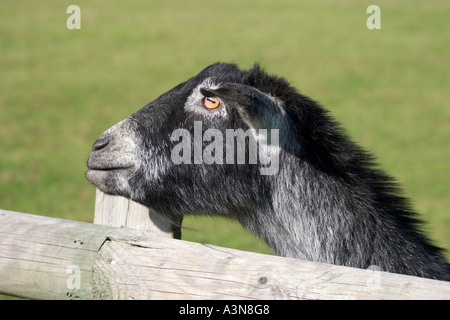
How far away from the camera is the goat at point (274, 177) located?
2930mm

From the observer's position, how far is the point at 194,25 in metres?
19.0

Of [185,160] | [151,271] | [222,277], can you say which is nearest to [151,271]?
[151,271]

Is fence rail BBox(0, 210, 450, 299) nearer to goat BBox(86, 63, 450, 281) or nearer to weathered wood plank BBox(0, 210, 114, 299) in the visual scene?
weathered wood plank BBox(0, 210, 114, 299)

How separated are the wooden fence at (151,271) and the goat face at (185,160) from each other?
1.66 ft

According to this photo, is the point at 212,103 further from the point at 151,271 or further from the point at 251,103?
the point at 151,271

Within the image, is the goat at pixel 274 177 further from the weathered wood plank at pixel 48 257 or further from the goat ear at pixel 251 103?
the weathered wood plank at pixel 48 257

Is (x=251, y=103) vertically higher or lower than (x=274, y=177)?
higher

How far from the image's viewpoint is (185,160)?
303 cm

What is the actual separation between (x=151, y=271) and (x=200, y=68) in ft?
42.4

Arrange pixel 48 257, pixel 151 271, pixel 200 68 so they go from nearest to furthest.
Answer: pixel 151 271 < pixel 48 257 < pixel 200 68

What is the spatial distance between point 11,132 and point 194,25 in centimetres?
891

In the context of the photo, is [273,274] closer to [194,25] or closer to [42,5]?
[194,25]

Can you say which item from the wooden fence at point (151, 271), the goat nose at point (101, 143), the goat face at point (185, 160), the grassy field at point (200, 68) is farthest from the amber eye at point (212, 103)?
the grassy field at point (200, 68)

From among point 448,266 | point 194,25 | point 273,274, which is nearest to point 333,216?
point 448,266
